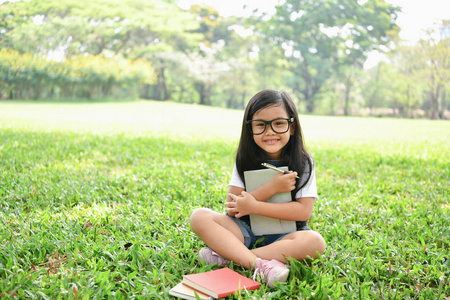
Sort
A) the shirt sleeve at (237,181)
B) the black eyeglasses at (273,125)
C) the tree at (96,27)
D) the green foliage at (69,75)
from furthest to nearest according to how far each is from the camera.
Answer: the green foliage at (69,75) < the tree at (96,27) < the shirt sleeve at (237,181) < the black eyeglasses at (273,125)

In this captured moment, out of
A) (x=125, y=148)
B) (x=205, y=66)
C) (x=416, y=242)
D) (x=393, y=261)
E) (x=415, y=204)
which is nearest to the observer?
(x=393, y=261)

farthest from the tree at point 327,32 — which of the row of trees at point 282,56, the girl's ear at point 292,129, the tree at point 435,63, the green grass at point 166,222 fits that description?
the girl's ear at point 292,129

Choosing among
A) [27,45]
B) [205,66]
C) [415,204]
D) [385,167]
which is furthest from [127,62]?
[415,204]

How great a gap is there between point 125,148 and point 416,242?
4.38m

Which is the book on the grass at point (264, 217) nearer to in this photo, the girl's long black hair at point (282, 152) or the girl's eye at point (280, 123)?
the girl's long black hair at point (282, 152)

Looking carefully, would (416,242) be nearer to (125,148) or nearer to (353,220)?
(353,220)

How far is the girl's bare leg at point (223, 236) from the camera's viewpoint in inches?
80.7

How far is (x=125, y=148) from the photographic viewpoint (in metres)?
5.95

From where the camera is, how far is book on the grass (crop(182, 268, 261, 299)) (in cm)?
171

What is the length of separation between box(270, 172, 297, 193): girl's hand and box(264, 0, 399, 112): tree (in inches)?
1154

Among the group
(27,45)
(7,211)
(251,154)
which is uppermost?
(27,45)

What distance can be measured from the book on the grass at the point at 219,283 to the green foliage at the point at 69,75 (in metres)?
8.84

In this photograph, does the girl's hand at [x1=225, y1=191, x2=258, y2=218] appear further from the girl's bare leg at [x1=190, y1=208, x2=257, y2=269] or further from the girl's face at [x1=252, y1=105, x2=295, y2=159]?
the girl's face at [x1=252, y1=105, x2=295, y2=159]

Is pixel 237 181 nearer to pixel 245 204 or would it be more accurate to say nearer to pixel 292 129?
pixel 245 204
